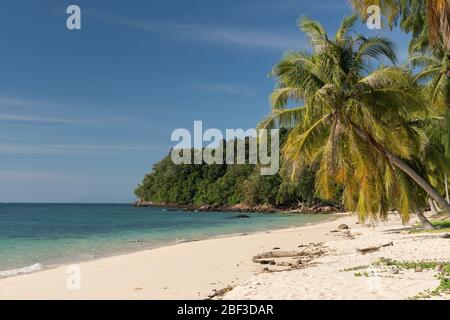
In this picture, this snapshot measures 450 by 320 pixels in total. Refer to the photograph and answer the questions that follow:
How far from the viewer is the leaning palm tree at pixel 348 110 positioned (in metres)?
14.3

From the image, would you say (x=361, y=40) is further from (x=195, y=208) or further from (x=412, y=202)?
(x=195, y=208)

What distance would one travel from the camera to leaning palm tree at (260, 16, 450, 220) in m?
14.3

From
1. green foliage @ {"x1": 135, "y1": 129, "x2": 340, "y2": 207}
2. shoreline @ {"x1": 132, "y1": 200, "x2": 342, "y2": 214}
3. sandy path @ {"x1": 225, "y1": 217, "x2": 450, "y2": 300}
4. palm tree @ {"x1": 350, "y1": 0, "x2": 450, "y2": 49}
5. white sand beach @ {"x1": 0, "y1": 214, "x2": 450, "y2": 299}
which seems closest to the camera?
sandy path @ {"x1": 225, "y1": 217, "x2": 450, "y2": 300}

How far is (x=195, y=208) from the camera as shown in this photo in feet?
383

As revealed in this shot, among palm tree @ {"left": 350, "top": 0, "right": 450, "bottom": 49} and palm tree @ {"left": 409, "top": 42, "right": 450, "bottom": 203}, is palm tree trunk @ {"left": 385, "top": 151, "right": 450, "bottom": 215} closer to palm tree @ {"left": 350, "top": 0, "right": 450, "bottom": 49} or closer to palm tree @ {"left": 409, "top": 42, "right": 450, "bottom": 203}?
palm tree @ {"left": 350, "top": 0, "right": 450, "bottom": 49}

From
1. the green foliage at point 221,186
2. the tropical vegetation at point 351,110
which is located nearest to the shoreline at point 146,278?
the tropical vegetation at point 351,110

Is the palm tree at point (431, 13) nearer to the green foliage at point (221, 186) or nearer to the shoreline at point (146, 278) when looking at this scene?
the shoreline at point (146, 278)

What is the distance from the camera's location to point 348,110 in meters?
14.7

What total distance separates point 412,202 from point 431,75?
20.6ft

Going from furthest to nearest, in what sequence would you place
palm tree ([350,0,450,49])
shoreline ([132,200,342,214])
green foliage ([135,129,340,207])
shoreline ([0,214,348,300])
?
green foliage ([135,129,340,207]) → shoreline ([132,200,342,214]) → shoreline ([0,214,348,300]) → palm tree ([350,0,450,49])

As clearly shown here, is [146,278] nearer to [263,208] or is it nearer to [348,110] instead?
[348,110]

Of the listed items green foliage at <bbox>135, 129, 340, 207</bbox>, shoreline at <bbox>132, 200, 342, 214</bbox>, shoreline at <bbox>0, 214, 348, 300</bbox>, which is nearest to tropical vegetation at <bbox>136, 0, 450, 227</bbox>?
shoreline at <bbox>0, 214, 348, 300</bbox>
